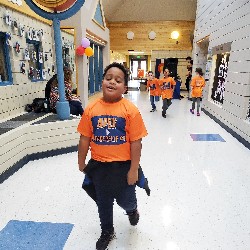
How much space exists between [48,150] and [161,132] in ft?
8.69

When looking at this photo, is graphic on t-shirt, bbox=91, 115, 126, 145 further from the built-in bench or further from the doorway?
the doorway

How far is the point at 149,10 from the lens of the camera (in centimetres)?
1245

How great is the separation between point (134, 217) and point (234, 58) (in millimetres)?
5017

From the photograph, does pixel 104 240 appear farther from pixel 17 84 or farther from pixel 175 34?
pixel 175 34

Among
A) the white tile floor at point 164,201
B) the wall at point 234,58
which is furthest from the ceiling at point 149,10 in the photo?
the white tile floor at point 164,201

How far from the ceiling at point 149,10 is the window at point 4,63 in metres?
8.30

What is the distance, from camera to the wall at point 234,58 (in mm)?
4855

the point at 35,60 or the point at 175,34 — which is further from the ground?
the point at 175,34

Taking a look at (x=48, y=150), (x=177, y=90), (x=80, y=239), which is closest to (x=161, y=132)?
(x=48, y=150)

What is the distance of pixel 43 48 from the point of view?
19.2 feet

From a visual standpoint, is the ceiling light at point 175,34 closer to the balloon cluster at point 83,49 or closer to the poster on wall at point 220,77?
the poster on wall at point 220,77

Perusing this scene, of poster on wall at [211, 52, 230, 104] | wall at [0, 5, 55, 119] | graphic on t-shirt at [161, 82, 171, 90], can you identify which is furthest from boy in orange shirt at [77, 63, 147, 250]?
poster on wall at [211, 52, 230, 104]

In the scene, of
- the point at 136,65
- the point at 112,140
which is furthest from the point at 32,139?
the point at 136,65

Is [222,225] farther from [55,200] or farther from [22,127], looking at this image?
[22,127]
